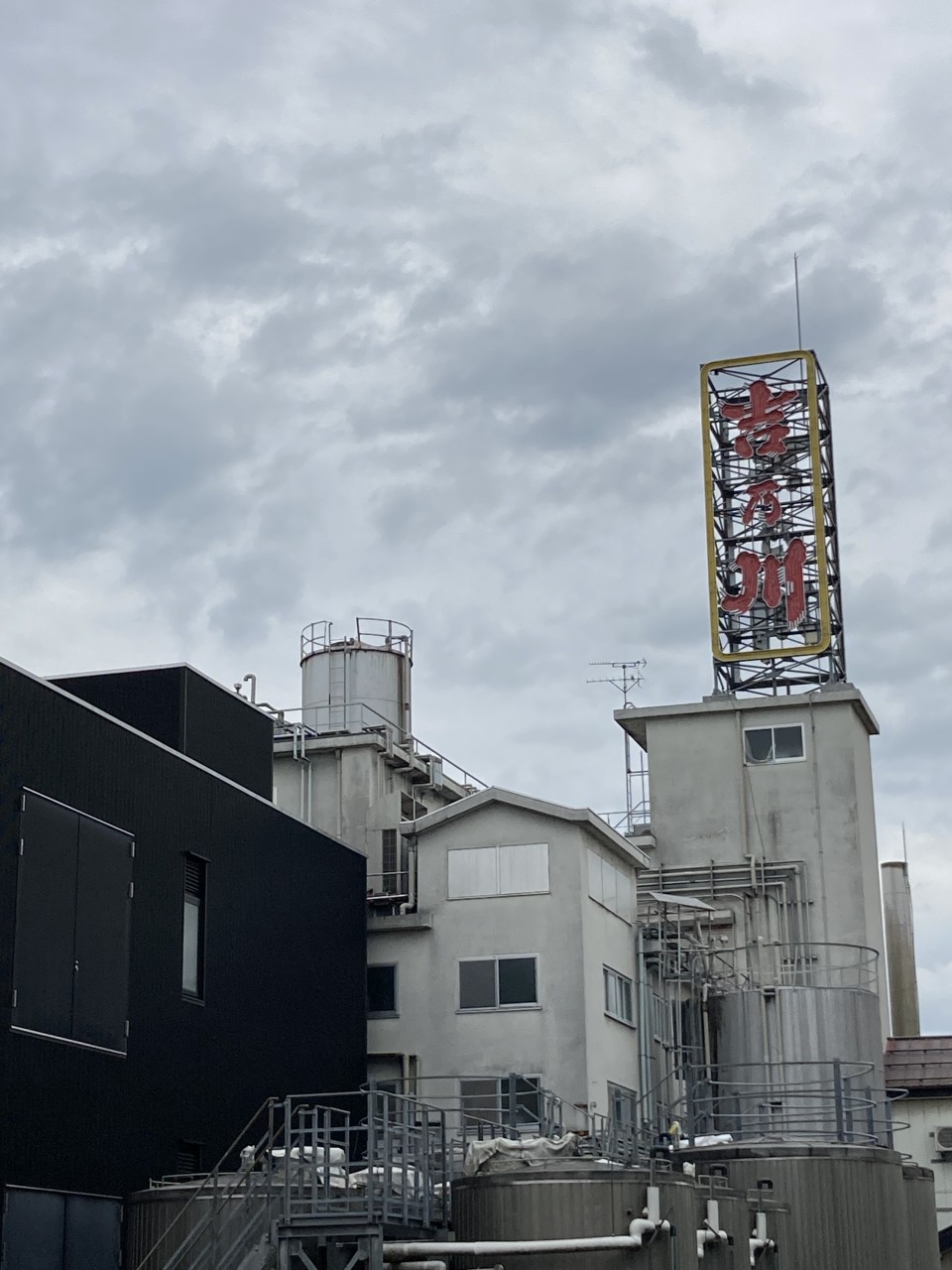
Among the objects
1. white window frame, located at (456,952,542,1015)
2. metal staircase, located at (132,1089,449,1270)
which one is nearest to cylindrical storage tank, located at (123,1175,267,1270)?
metal staircase, located at (132,1089,449,1270)

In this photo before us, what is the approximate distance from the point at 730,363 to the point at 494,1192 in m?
42.3

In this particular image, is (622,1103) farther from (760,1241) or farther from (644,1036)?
(760,1241)

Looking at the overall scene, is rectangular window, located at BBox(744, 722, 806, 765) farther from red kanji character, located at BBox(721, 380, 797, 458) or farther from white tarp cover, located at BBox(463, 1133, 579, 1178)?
white tarp cover, located at BBox(463, 1133, 579, 1178)

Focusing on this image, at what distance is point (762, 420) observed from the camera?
64.9 metres

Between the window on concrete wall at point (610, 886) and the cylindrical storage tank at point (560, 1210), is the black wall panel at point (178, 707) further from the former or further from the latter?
the cylindrical storage tank at point (560, 1210)

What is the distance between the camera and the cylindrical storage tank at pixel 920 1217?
4053 centimetres

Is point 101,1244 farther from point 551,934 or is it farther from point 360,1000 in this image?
point 551,934

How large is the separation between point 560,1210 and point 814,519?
3781 cm

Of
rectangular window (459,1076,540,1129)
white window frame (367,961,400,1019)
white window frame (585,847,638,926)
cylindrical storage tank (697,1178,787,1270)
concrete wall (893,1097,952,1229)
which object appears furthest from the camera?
concrete wall (893,1097,952,1229)

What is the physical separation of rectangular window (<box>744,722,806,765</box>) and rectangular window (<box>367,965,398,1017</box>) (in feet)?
57.2

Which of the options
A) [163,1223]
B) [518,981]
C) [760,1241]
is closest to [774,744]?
[518,981]

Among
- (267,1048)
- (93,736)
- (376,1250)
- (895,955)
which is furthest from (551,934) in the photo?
(895,955)

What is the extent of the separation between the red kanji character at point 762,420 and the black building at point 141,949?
26781 millimetres

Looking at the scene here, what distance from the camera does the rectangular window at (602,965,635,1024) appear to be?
159ft
